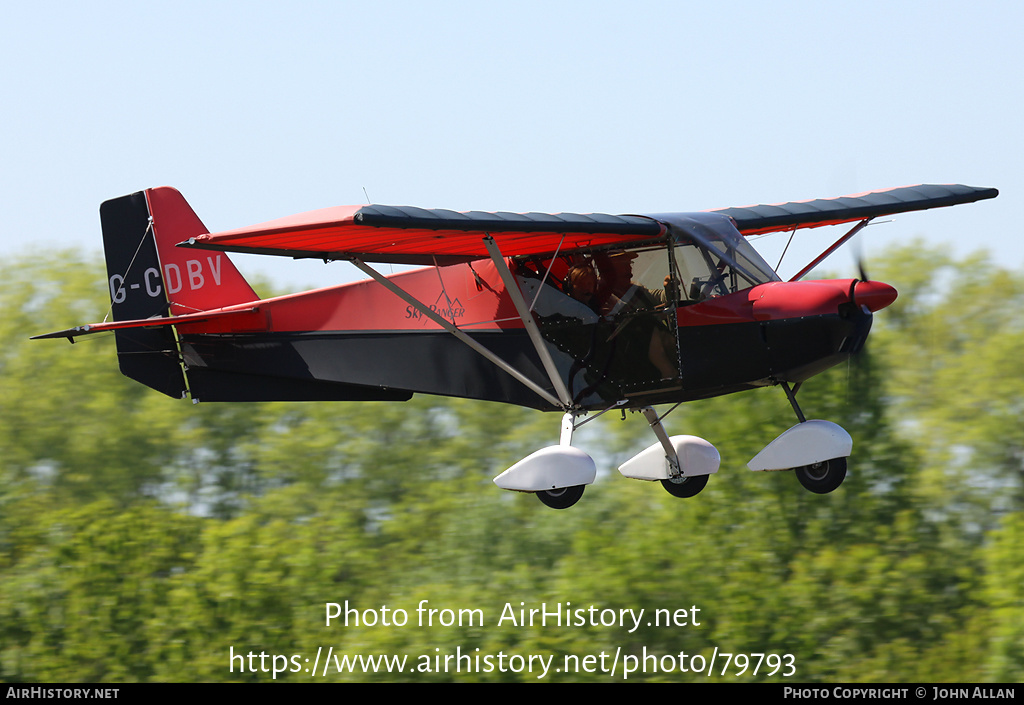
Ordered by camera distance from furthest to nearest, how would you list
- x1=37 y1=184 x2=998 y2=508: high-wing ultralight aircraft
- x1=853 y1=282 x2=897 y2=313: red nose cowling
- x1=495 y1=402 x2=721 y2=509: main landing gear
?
Answer: x1=495 y1=402 x2=721 y2=509: main landing gear
x1=37 y1=184 x2=998 y2=508: high-wing ultralight aircraft
x1=853 y1=282 x2=897 y2=313: red nose cowling

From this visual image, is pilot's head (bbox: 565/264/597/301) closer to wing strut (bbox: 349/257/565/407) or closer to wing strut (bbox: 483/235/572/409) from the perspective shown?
wing strut (bbox: 483/235/572/409)

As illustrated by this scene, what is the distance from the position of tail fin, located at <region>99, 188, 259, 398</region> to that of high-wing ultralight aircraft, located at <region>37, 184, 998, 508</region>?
0.15 ft

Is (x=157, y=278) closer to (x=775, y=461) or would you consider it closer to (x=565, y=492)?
(x=565, y=492)

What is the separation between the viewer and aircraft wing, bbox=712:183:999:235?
11.3 metres

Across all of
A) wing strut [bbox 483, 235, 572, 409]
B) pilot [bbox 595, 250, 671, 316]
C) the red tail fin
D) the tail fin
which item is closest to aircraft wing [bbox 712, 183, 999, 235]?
pilot [bbox 595, 250, 671, 316]

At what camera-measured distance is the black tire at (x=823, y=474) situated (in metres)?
9.60

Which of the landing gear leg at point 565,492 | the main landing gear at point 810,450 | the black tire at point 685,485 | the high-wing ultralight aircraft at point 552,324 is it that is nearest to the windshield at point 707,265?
the high-wing ultralight aircraft at point 552,324

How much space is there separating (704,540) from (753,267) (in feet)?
78.9

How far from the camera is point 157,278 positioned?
12.8 metres

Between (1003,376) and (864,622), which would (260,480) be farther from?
(1003,376)

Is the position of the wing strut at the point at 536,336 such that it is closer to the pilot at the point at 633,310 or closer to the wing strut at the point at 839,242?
the pilot at the point at 633,310

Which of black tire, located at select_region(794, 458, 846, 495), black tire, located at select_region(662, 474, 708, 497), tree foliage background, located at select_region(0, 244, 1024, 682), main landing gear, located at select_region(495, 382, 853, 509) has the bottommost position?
tree foliage background, located at select_region(0, 244, 1024, 682)

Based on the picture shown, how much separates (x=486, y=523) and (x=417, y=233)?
26.5 metres

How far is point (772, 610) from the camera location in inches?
1233
